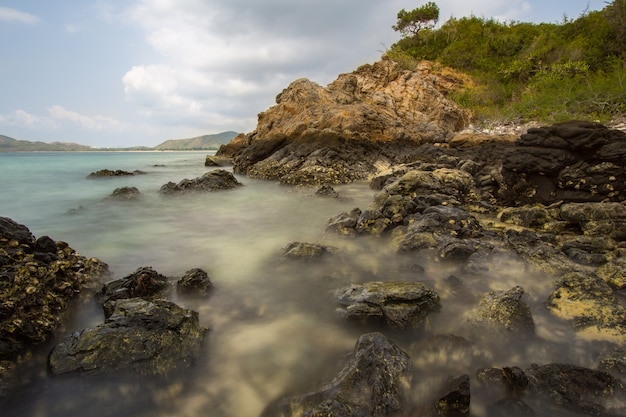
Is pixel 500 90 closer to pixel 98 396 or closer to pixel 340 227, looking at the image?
pixel 340 227

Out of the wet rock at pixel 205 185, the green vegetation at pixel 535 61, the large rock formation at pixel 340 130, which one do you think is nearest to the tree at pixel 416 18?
the green vegetation at pixel 535 61

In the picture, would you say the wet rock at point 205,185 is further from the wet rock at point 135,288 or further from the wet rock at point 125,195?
the wet rock at point 135,288

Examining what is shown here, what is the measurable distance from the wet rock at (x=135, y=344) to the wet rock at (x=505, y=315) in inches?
114

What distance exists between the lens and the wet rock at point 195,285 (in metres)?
4.20

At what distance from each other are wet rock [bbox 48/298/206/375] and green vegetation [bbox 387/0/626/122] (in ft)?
69.7

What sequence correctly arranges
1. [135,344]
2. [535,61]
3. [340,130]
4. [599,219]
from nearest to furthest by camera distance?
[135,344], [599,219], [340,130], [535,61]

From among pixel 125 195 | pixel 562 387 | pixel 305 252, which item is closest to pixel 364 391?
pixel 562 387

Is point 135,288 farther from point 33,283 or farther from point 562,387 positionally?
point 562,387

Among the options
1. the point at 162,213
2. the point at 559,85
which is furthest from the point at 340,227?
the point at 559,85

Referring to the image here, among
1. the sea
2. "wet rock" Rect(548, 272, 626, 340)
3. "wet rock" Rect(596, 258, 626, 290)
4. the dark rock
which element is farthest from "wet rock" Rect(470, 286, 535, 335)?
the dark rock

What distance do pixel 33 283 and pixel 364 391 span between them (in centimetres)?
352

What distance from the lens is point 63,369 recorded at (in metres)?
2.70

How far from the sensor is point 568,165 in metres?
6.91

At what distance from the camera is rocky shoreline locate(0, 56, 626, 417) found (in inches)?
95.2
